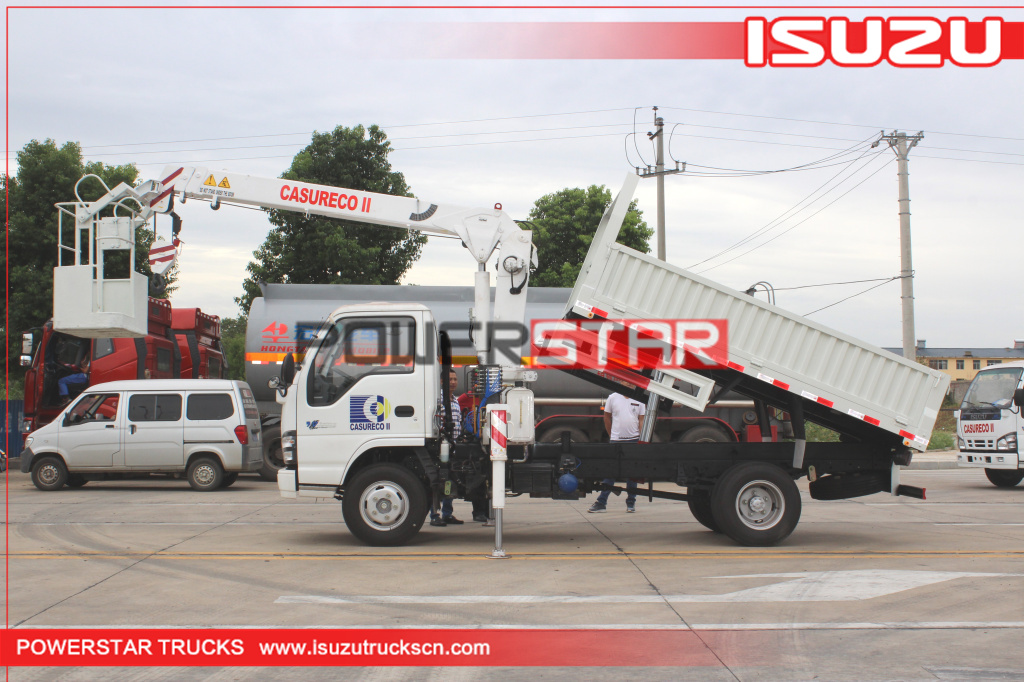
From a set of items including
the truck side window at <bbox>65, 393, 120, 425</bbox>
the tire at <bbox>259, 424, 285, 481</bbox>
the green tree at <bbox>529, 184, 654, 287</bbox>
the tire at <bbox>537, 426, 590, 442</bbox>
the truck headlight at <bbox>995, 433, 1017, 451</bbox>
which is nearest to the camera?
the truck side window at <bbox>65, 393, 120, 425</bbox>

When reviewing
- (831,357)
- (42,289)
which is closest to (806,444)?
(831,357)

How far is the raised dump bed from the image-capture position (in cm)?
877

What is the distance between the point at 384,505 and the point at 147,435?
326 inches

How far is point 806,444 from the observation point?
9.38m

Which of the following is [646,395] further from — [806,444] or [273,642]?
[273,642]

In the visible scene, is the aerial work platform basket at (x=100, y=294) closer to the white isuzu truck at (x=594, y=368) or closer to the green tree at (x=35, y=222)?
the white isuzu truck at (x=594, y=368)

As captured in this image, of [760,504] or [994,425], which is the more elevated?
[994,425]

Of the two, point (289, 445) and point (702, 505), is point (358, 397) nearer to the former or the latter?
point (289, 445)

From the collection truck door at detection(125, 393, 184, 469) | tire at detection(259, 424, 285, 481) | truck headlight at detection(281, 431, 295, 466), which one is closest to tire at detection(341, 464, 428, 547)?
truck headlight at detection(281, 431, 295, 466)

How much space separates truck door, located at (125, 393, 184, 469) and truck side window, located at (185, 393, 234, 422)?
0.70 feet

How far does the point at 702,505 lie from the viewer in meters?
9.92

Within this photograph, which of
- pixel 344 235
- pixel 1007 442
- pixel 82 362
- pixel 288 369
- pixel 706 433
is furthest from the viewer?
pixel 344 235

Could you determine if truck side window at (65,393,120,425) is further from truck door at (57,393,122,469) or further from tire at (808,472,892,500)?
tire at (808,472,892,500)

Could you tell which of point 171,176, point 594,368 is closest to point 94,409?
point 171,176
